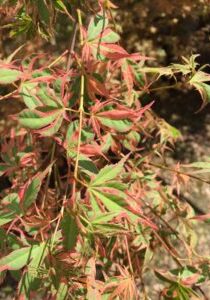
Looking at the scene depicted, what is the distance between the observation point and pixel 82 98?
3.45 feet

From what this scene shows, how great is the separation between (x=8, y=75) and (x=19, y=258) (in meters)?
0.39

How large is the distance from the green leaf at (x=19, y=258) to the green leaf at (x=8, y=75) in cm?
36

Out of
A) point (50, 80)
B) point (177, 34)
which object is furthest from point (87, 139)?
point (177, 34)

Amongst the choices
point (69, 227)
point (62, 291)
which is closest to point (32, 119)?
point (69, 227)

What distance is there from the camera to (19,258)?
3.18ft

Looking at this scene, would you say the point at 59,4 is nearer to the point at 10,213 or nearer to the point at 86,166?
the point at 86,166

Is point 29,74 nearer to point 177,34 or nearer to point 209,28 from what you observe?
point 177,34

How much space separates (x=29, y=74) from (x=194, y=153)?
1735mm

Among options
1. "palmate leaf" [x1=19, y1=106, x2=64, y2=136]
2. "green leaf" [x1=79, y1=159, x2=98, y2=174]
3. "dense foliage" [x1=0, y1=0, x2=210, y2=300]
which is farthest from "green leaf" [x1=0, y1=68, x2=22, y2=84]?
"green leaf" [x1=79, y1=159, x2=98, y2=174]

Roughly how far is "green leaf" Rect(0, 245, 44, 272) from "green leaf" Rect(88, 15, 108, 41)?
474mm

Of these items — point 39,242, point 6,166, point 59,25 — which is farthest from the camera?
point 59,25

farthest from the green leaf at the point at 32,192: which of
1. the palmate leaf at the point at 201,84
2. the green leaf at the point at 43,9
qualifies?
the palmate leaf at the point at 201,84

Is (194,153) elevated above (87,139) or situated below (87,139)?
below

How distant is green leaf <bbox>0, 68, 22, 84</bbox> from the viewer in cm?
105
